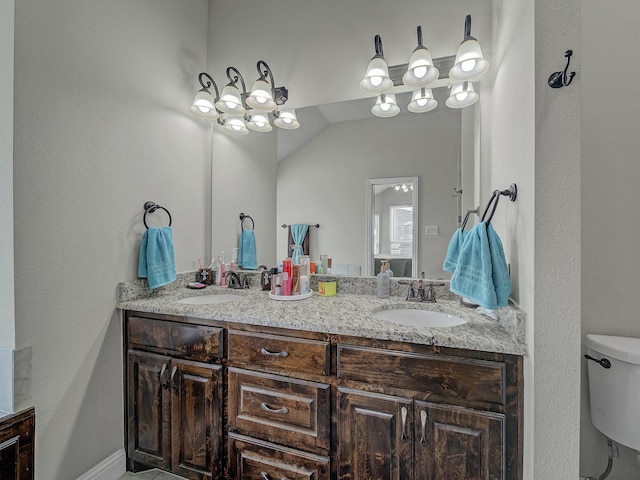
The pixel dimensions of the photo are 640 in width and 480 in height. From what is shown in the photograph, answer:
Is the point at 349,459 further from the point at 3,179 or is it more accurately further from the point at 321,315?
the point at 3,179

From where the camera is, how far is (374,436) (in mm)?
1147

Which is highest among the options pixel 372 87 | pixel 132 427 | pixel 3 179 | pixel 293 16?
pixel 293 16

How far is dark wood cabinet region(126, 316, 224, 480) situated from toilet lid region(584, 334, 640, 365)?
167cm

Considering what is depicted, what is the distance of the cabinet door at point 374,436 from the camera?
1.11 metres

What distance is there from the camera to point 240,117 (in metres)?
2.19

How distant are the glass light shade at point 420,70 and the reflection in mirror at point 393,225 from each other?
20.0 inches

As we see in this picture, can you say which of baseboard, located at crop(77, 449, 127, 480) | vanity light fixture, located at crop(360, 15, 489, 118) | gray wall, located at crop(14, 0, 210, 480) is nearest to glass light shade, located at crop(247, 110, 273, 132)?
gray wall, located at crop(14, 0, 210, 480)

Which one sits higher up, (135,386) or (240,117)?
(240,117)

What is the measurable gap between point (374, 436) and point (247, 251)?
1.43 meters

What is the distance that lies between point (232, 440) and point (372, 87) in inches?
76.1

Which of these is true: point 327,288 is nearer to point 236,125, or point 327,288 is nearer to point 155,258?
point 155,258

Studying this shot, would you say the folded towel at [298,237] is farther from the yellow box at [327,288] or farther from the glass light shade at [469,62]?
the glass light shade at [469,62]

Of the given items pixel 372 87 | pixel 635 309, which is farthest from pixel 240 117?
pixel 635 309

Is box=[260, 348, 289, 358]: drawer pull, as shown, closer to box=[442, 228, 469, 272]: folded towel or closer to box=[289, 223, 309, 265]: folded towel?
box=[289, 223, 309, 265]: folded towel
